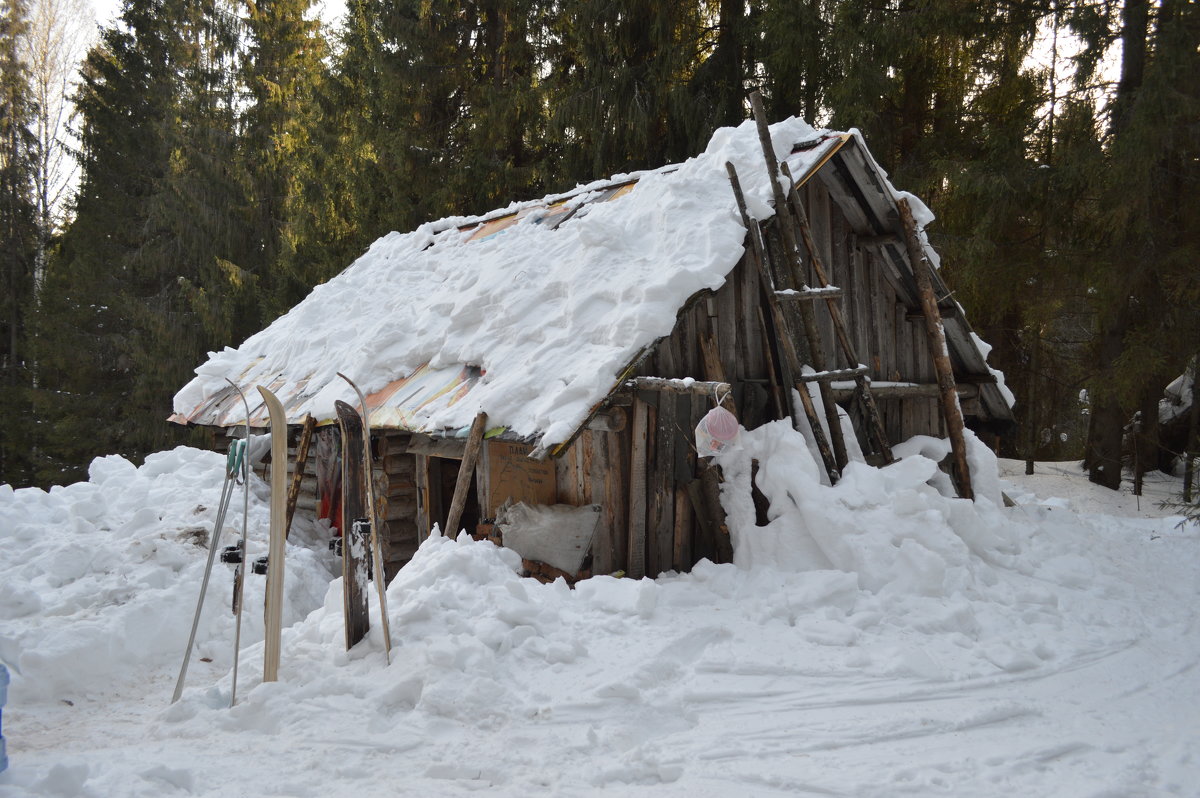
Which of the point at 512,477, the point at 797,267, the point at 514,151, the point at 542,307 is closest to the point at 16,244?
the point at 514,151

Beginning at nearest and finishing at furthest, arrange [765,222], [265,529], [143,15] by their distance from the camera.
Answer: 1. [765,222]
2. [265,529]
3. [143,15]

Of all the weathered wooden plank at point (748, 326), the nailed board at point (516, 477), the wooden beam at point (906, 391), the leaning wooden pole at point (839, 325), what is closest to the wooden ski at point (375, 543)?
the nailed board at point (516, 477)

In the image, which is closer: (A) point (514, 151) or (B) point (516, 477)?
(B) point (516, 477)

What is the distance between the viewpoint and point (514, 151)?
18.5m

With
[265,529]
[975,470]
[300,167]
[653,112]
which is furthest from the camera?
[300,167]

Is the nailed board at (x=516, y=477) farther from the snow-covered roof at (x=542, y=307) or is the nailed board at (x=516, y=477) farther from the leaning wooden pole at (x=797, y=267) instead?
the leaning wooden pole at (x=797, y=267)

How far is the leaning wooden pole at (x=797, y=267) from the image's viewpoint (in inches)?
282

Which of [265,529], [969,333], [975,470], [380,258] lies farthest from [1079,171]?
[265,529]

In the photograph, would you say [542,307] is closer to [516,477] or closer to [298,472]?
[516,477]

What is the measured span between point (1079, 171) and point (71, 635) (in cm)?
1379

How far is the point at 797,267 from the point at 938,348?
199 cm

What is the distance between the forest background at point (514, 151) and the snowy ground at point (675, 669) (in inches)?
278

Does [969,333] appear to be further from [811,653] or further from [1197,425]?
[1197,425]

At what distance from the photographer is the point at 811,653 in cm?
515
